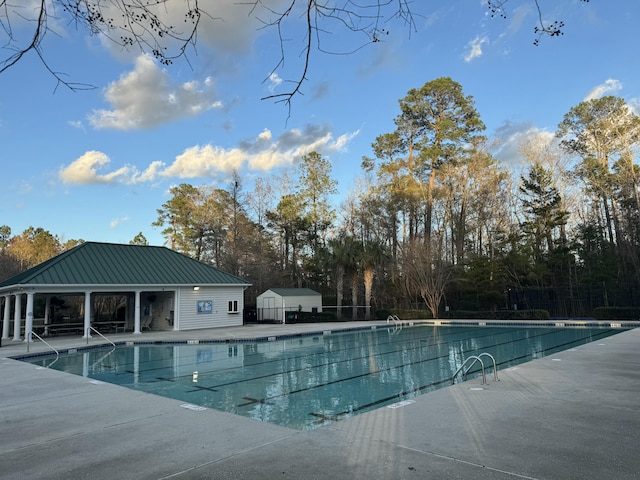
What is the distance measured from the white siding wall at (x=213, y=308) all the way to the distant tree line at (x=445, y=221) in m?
6.64

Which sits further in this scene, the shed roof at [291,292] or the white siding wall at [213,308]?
the shed roof at [291,292]

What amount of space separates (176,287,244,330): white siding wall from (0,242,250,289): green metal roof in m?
0.58

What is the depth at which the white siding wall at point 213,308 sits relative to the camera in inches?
802

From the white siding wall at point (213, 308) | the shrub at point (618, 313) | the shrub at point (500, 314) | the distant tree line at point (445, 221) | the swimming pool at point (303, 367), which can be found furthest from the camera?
the distant tree line at point (445, 221)

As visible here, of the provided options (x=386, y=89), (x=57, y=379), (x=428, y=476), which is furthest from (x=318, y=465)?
(x=57, y=379)

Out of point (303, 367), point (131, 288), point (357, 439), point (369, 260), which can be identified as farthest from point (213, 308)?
point (357, 439)

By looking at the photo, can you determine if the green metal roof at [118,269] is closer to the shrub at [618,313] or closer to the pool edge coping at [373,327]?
the pool edge coping at [373,327]

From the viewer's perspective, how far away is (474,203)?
28406 mm

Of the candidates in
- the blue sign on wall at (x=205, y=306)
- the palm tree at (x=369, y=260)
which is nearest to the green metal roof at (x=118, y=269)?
the blue sign on wall at (x=205, y=306)

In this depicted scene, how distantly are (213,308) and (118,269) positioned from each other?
5028 millimetres

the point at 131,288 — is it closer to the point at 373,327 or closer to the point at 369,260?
the point at 373,327

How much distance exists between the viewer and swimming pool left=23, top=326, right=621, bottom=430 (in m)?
6.50

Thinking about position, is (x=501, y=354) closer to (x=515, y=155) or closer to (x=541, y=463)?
(x=541, y=463)

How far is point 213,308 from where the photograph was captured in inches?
849
